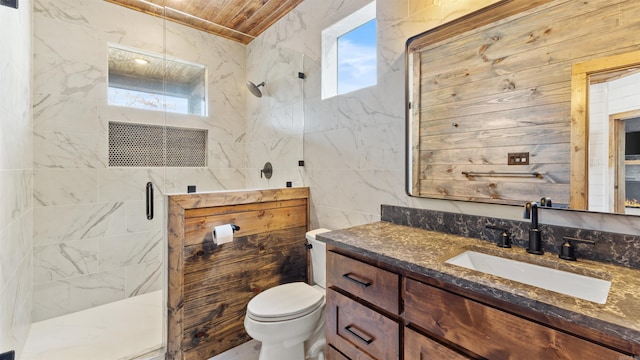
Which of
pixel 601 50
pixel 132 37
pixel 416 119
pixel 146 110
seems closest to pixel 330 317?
pixel 416 119

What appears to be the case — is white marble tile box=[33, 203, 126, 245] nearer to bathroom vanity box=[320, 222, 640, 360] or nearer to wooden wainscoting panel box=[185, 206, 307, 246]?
wooden wainscoting panel box=[185, 206, 307, 246]

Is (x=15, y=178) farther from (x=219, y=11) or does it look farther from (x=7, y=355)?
(x=219, y=11)

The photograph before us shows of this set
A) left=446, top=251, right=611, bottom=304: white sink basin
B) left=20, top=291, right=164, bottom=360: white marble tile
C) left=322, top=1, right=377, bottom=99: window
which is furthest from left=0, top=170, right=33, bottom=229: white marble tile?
left=446, top=251, right=611, bottom=304: white sink basin

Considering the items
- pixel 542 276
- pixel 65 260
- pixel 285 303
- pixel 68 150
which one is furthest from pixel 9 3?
pixel 542 276

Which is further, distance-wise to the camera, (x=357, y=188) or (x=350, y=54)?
(x=350, y=54)

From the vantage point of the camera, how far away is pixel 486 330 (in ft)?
2.62

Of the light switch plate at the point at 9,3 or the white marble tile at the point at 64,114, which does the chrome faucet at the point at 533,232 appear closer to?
the light switch plate at the point at 9,3

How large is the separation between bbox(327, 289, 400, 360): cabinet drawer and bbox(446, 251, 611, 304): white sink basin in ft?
1.16

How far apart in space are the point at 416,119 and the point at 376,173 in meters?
0.41

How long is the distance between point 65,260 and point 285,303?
1889 millimetres

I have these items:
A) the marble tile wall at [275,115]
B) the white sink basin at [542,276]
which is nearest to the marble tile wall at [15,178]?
the marble tile wall at [275,115]

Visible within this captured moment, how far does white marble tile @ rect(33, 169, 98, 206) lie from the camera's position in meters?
2.08

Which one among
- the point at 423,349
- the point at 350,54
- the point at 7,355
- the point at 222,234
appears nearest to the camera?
the point at 423,349

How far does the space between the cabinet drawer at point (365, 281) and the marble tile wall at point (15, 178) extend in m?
1.51
